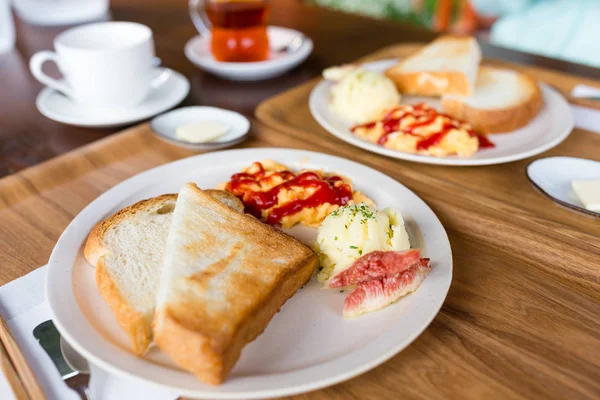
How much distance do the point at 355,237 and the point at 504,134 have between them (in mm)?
1081

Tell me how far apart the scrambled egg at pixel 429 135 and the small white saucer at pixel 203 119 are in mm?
507

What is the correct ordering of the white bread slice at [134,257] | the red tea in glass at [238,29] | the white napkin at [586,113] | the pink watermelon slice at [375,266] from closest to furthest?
the white bread slice at [134,257] → the pink watermelon slice at [375,266] → the white napkin at [586,113] → the red tea in glass at [238,29]

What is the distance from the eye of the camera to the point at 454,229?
151 cm

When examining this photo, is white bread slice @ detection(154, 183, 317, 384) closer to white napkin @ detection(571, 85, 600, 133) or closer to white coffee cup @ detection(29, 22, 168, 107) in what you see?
white coffee cup @ detection(29, 22, 168, 107)

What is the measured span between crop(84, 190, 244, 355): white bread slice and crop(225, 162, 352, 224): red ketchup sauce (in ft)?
0.18

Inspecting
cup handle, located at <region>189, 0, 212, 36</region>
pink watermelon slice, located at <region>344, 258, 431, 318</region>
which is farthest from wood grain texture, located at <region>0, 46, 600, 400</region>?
cup handle, located at <region>189, 0, 212, 36</region>

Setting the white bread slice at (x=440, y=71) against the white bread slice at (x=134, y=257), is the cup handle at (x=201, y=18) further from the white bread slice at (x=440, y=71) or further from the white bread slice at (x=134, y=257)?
the white bread slice at (x=134, y=257)

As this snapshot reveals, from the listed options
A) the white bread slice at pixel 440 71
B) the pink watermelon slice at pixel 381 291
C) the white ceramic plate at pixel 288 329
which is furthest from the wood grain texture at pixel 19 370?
the white bread slice at pixel 440 71

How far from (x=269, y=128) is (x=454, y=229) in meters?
0.91

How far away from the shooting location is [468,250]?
1.42 metres

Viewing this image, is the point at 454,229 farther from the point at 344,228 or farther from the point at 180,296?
the point at 180,296

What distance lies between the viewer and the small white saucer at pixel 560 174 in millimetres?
1611

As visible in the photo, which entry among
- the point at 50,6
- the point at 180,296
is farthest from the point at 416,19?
the point at 180,296

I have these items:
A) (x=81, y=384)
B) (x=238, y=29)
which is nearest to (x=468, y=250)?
(x=81, y=384)
